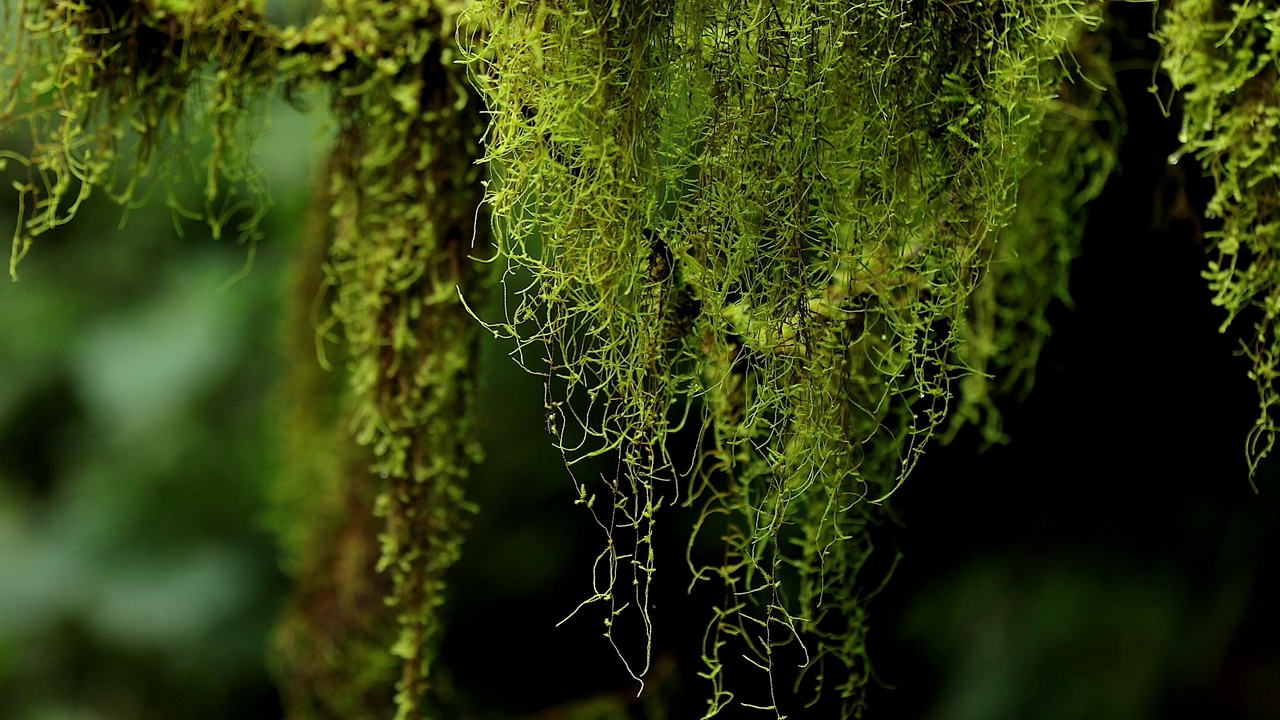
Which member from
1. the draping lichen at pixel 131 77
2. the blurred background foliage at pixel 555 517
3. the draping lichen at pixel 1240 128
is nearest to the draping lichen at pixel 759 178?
the draping lichen at pixel 1240 128

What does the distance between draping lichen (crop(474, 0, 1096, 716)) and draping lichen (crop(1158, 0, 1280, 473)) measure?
10 centimetres

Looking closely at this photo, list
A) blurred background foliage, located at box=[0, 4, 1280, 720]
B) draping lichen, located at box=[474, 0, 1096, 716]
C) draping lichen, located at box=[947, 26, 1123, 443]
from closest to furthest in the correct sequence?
draping lichen, located at box=[474, 0, 1096, 716], draping lichen, located at box=[947, 26, 1123, 443], blurred background foliage, located at box=[0, 4, 1280, 720]

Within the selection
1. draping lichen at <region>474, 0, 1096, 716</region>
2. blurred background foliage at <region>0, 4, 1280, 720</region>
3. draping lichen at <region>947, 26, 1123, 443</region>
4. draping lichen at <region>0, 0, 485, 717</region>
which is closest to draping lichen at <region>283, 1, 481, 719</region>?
draping lichen at <region>0, 0, 485, 717</region>

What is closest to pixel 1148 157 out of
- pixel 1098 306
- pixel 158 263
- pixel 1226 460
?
pixel 1098 306

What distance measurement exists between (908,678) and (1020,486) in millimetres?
320

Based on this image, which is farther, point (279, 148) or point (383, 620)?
point (279, 148)

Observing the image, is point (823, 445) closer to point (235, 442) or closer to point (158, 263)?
point (235, 442)

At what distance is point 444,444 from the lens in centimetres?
94

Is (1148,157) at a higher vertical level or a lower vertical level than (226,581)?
higher

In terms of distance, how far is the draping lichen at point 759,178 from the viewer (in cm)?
72

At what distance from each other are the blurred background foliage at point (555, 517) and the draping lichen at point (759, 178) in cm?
43

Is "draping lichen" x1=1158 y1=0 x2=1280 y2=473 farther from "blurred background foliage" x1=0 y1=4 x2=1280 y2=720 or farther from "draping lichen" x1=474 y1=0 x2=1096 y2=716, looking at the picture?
"blurred background foliage" x1=0 y1=4 x2=1280 y2=720

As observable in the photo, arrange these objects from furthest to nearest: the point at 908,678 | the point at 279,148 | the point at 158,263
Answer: the point at 158,263 < the point at 279,148 < the point at 908,678

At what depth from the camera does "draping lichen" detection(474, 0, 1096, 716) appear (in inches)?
28.2
